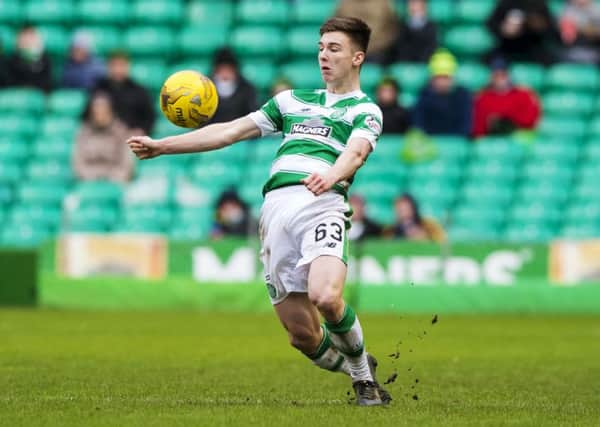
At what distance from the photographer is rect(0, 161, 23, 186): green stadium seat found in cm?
2289

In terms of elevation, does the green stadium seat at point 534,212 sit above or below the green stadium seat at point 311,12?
below

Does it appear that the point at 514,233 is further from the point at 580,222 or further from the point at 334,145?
the point at 334,145

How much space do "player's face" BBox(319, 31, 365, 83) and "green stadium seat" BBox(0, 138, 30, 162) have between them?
49.2 feet

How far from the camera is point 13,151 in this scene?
23.3 metres

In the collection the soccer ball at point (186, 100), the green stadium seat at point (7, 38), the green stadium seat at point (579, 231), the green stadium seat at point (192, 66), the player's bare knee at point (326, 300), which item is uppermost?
the green stadium seat at point (7, 38)

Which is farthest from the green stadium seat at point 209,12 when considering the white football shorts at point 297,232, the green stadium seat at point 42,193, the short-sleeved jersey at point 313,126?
the white football shorts at point 297,232

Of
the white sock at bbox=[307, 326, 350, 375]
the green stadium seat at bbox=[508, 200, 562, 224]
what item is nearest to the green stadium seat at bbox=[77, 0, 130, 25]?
the green stadium seat at bbox=[508, 200, 562, 224]

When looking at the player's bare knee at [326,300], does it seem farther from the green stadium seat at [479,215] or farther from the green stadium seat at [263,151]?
the green stadium seat at [263,151]

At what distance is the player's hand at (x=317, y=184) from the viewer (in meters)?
8.24

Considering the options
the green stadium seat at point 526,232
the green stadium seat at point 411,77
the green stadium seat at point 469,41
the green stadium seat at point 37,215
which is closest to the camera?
the green stadium seat at point 526,232

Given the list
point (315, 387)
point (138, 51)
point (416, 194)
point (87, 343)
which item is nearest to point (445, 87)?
point (416, 194)

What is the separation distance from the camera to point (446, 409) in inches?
345

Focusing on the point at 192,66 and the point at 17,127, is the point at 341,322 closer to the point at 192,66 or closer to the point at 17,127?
the point at 192,66

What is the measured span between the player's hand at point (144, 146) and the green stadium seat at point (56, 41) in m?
16.6
